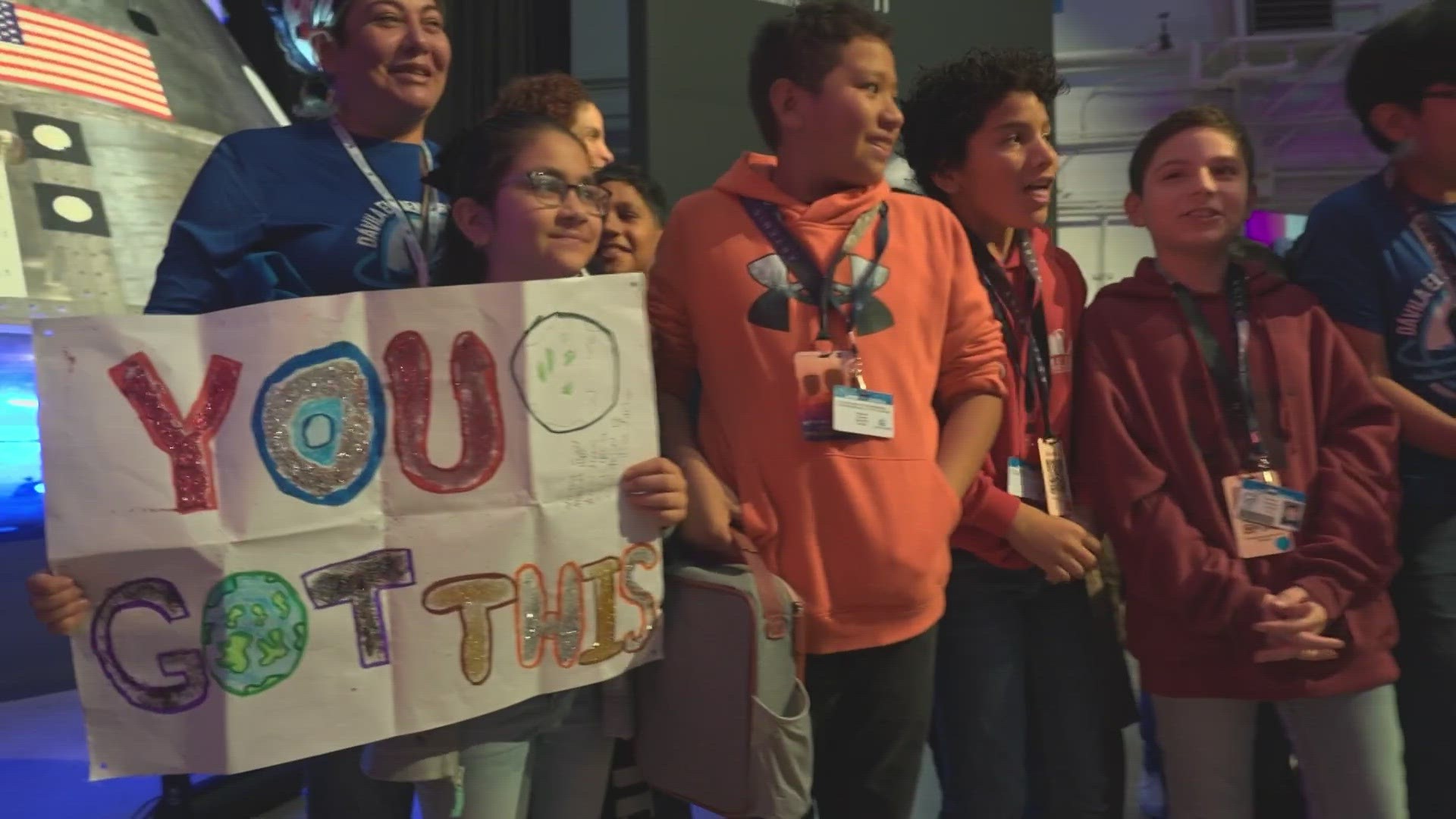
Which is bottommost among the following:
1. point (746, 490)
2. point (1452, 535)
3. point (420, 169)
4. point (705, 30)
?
point (1452, 535)

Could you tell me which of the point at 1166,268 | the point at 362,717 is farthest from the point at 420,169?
the point at 1166,268

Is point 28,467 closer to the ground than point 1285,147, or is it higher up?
closer to the ground

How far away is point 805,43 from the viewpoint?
1.68m

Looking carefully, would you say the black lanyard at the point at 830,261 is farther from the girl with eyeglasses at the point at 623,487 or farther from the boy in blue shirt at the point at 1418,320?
the boy in blue shirt at the point at 1418,320

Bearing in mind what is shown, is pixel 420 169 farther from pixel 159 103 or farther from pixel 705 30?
pixel 705 30

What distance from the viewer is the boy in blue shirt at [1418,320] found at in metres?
1.75

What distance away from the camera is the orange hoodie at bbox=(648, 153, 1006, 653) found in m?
1.50

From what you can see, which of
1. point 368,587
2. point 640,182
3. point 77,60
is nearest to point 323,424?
point 368,587

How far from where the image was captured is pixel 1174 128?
6.10 ft

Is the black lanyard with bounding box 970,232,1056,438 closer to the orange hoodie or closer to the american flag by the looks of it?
the orange hoodie

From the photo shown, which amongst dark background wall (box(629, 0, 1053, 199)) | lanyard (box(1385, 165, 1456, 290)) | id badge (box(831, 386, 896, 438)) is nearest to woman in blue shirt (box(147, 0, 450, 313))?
id badge (box(831, 386, 896, 438))

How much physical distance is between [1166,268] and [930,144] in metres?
0.53

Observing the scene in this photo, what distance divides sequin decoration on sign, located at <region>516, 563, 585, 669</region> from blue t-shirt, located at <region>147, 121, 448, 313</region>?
0.51 m

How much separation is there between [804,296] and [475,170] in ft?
1.74
